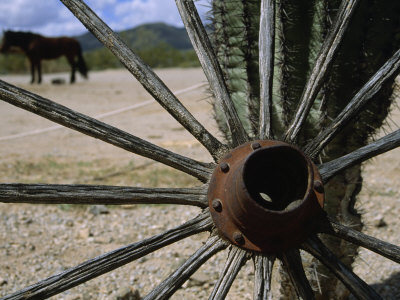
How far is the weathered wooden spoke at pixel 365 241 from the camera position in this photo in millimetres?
1403

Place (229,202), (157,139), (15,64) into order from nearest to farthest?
(229,202) → (157,139) → (15,64)

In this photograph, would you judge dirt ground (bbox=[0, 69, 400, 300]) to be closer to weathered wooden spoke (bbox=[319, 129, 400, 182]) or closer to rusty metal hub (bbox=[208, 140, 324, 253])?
weathered wooden spoke (bbox=[319, 129, 400, 182])

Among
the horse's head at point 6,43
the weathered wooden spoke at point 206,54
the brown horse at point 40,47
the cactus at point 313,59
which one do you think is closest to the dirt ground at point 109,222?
→ the cactus at point 313,59

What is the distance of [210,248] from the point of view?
55.8 inches

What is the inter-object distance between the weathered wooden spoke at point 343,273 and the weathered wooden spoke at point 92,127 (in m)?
0.40

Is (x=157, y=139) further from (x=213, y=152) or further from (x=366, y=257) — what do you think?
(x=213, y=152)

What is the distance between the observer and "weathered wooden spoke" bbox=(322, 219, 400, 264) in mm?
1403

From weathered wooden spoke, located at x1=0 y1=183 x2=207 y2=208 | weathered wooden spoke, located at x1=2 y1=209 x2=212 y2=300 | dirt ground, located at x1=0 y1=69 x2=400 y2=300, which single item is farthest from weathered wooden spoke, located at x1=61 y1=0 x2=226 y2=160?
dirt ground, located at x1=0 y1=69 x2=400 y2=300

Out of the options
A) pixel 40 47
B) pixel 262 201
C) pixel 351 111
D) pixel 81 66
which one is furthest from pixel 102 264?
pixel 81 66

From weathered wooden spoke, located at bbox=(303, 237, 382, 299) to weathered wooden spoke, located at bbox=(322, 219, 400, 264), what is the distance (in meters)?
0.06

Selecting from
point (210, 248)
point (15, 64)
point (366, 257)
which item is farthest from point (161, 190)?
point (15, 64)

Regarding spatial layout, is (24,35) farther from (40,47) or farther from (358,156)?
(358,156)

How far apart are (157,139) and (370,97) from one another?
495 cm

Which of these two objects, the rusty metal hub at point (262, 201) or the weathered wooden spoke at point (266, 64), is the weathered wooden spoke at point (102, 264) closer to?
the rusty metal hub at point (262, 201)
